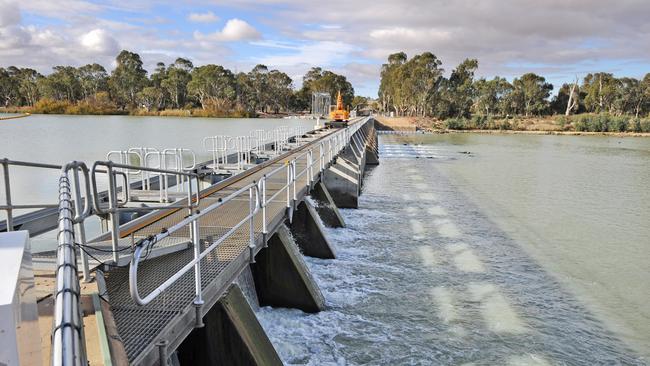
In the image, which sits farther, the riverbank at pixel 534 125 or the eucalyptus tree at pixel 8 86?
the eucalyptus tree at pixel 8 86

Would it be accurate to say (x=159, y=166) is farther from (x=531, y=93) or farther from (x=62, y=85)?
(x=62, y=85)

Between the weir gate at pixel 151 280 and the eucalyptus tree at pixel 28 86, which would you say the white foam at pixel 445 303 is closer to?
the weir gate at pixel 151 280

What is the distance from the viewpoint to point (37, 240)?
1238 cm

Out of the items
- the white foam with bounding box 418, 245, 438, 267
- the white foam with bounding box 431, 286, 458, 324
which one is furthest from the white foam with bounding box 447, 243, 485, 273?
the white foam with bounding box 431, 286, 458, 324

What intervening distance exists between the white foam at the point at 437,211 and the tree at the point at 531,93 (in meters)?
97.8

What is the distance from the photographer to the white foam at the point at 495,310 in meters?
8.81

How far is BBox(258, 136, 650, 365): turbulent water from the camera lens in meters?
7.83

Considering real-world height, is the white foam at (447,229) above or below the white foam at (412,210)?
below

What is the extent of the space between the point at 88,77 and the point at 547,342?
127 metres

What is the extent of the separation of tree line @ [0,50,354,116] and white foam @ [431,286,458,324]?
103334mm

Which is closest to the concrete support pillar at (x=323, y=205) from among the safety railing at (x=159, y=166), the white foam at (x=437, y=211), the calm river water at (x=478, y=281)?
the calm river water at (x=478, y=281)

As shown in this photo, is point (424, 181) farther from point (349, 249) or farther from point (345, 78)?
point (345, 78)

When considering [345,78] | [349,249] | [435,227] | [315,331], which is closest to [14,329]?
[315,331]

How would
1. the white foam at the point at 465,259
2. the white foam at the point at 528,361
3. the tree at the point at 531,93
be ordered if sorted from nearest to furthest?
the white foam at the point at 528,361 < the white foam at the point at 465,259 < the tree at the point at 531,93
